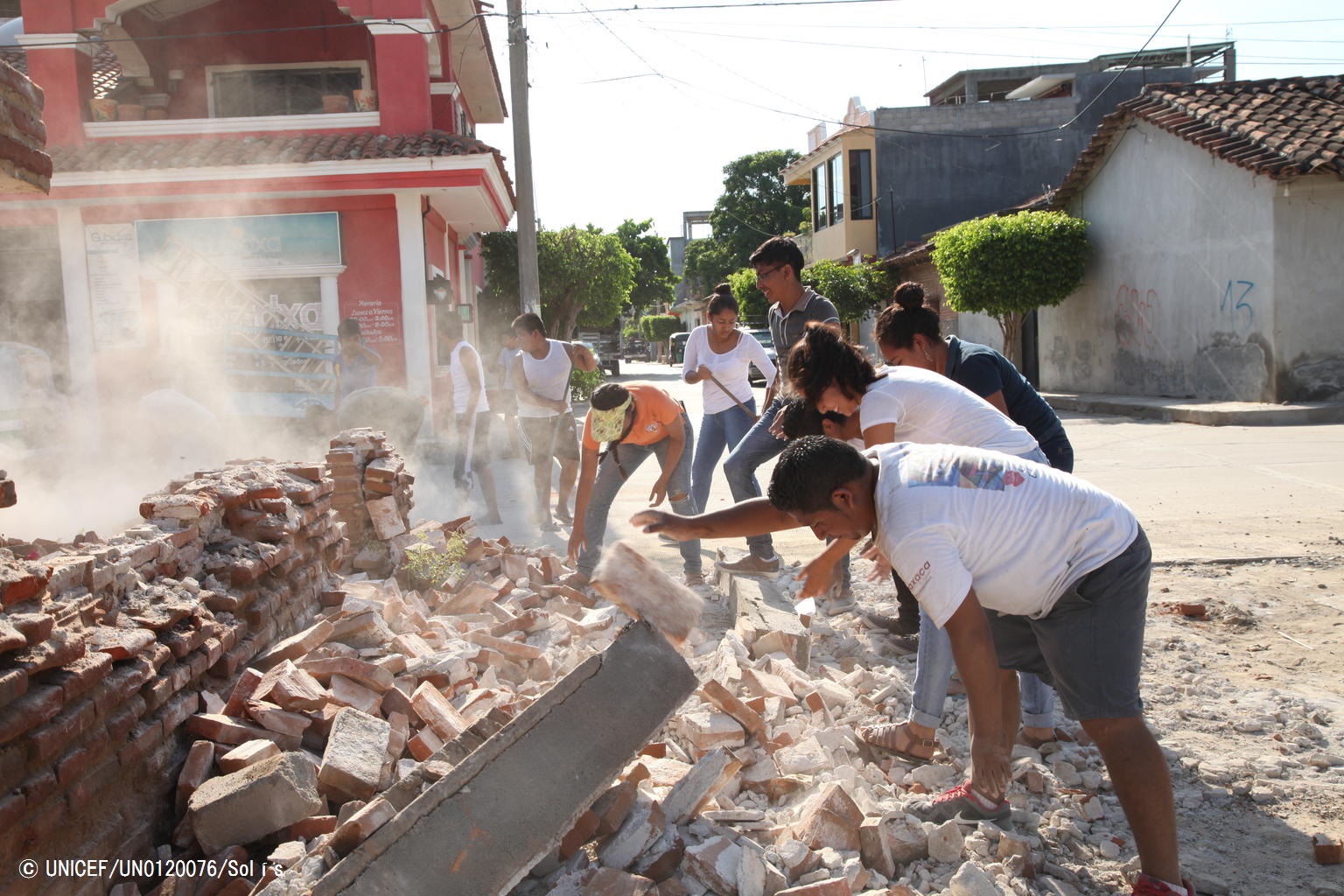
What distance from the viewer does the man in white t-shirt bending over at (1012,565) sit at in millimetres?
2469

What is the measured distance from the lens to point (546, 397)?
26.6ft

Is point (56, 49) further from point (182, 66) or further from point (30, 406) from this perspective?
point (30, 406)

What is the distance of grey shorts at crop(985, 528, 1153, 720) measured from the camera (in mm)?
2586

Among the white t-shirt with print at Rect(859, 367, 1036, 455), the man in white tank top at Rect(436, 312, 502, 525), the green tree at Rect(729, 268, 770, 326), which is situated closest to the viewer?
the white t-shirt with print at Rect(859, 367, 1036, 455)

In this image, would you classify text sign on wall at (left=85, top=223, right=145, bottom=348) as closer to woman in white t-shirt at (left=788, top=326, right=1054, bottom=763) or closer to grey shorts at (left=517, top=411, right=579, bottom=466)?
grey shorts at (left=517, top=411, right=579, bottom=466)

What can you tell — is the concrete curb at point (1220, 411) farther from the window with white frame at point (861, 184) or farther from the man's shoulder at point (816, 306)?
the window with white frame at point (861, 184)

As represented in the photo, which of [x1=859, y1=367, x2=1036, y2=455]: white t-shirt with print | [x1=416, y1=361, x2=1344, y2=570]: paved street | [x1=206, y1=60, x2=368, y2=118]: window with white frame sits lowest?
[x1=416, y1=361, x2=1344, y2=570]: paved street

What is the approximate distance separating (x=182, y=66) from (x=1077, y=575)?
15.7 meters

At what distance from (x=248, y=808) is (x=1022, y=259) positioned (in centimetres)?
1901

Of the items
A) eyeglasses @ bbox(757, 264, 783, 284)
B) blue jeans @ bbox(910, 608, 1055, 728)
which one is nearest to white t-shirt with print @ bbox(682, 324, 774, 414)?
eyeglasses @ bbox(757, 264, 783, 284)

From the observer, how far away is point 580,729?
2.86m

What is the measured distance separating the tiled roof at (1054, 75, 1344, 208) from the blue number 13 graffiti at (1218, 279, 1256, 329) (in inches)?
68.6

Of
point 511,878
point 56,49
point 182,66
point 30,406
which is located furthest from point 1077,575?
point 182,66

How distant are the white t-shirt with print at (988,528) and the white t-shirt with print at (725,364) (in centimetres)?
370
